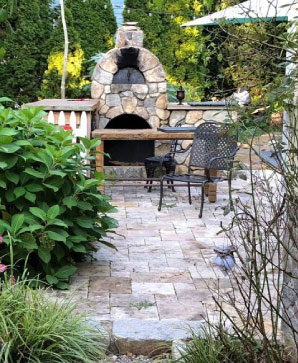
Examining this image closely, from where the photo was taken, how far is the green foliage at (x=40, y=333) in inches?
A: 109

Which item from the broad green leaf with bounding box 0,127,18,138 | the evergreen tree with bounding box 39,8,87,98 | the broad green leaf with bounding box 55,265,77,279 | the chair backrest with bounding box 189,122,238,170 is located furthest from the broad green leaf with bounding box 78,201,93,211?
the evergreen tree with bounding box 39,8,87,98

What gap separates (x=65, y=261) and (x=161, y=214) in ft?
7.22

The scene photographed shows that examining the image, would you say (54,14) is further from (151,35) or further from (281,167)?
(281,167)

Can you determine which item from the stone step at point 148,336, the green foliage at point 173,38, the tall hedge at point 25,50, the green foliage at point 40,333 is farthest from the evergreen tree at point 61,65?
the green foliage at point 40,333

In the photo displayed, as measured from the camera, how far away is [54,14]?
37.4ft

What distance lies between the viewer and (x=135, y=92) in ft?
28.1

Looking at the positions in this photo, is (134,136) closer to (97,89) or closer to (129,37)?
(97,89)

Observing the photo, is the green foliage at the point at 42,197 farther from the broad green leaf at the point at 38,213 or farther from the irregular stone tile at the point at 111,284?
the irregular stone tile at the point at 111,284

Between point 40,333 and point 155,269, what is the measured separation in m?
1.95

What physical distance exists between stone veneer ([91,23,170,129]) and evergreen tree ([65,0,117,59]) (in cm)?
300

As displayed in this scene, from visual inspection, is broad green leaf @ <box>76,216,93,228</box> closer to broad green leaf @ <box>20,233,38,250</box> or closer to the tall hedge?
broad green leaf @ <box>20,233,38,250</box>

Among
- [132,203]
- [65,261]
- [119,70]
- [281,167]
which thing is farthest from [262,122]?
[119,70]

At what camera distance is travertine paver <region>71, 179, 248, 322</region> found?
3.87 metres

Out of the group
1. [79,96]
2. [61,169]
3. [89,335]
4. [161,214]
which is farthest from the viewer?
[79,96]
